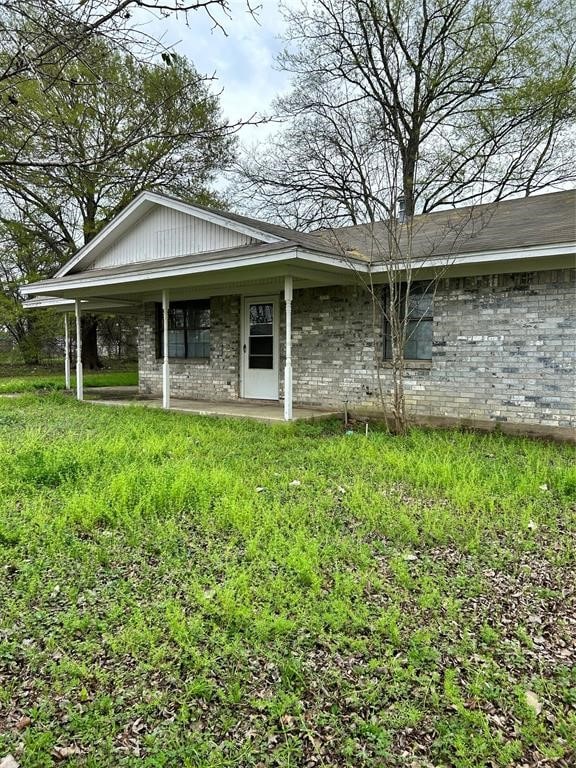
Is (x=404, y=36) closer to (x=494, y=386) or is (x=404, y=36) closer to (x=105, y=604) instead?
(x=494, y=386)

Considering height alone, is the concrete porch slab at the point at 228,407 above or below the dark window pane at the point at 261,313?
below

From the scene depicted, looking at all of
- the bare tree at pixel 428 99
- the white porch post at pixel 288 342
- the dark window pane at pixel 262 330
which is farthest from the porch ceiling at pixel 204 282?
the bare tree at pixel 428 99

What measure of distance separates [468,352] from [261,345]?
14.5 ft

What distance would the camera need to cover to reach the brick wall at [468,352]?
24.1ft

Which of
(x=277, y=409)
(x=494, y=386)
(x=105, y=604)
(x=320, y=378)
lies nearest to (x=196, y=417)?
(x=277, y=409)

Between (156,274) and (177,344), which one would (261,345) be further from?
(156,274)

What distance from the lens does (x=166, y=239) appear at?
33.8ft

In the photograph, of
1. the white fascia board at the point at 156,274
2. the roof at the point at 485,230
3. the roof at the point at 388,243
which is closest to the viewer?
the roof at the point at 388,243

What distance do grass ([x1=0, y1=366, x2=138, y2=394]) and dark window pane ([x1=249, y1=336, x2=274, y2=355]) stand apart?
6.74 metres

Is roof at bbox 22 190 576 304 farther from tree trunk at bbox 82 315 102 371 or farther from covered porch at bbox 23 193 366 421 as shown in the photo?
tree trunk at bbox 82 315 102 371

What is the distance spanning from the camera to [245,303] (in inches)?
439

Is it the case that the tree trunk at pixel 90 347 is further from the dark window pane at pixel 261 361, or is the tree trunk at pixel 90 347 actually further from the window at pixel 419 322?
the window at pixel 419 322

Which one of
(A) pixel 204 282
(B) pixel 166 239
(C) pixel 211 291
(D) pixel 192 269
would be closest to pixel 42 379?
(C) pixel 211 291

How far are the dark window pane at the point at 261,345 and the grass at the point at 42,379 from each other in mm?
6743
